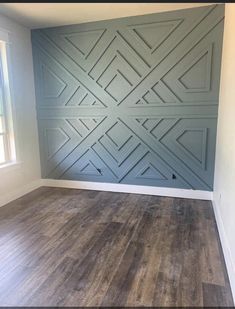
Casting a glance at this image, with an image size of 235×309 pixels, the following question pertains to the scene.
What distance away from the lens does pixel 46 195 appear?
3830 millimetres

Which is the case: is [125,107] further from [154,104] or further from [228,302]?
[228,302]

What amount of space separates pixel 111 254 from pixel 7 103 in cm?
274

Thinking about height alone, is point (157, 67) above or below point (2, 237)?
above

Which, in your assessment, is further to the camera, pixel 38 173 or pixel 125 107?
pixel 38 173

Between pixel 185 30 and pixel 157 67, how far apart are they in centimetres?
59

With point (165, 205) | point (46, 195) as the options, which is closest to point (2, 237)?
point (46, 195)

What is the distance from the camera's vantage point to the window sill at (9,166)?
3.45 metres

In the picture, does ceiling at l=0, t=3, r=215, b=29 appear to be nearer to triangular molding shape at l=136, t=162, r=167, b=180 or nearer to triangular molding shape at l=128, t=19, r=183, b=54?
triangular molding shape at l=128, t=19, r=183, b=54

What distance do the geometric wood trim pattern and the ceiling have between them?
0.50ft

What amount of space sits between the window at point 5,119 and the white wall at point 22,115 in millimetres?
81

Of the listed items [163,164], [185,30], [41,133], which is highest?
[185,30]

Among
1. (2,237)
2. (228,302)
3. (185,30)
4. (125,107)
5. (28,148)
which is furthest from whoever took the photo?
(28,148)

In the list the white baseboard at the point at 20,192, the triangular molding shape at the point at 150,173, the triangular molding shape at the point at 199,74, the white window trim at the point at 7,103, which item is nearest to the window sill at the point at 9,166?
the white window trim at the point at 7,103

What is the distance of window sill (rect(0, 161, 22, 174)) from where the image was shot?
3454 millimetres
